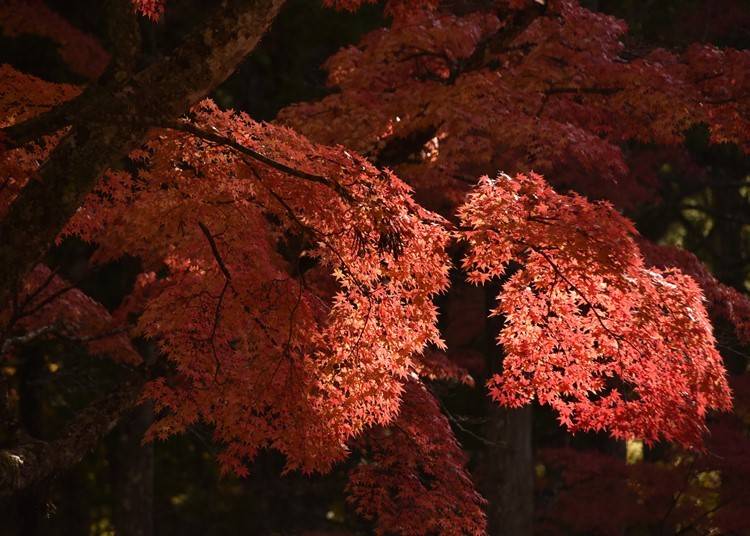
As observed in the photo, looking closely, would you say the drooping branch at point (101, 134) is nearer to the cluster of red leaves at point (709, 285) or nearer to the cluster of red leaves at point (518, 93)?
the cluster of red leaves at point (518, 93)

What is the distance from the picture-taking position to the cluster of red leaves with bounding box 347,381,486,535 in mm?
7605

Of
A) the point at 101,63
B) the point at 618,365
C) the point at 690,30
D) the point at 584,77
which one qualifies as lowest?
the point at 618,365

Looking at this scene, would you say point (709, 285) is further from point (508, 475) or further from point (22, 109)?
point (22, 109)

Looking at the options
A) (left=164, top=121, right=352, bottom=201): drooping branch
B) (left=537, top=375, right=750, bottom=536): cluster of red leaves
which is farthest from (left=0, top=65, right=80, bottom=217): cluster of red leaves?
(left=537, top=375, right=750, bottom=536): cluster of red leaves

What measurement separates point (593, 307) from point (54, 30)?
796 cm

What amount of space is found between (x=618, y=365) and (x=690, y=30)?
8.77m

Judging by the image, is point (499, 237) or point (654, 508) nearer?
point (499, 237)

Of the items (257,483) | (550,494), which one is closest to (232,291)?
(257,483)

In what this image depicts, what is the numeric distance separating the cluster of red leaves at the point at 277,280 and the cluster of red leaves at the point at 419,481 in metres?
1.38

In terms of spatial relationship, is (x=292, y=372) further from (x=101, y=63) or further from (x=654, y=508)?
(x=101, y=63)

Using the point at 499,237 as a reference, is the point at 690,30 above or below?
above

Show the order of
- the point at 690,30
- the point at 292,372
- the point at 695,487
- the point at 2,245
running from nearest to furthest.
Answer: the point at 2,245, the point at 292,372, the point at 695,487, the point at 690,30

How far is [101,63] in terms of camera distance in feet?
37.2

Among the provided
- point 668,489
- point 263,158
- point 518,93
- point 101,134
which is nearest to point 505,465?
point 668,489
